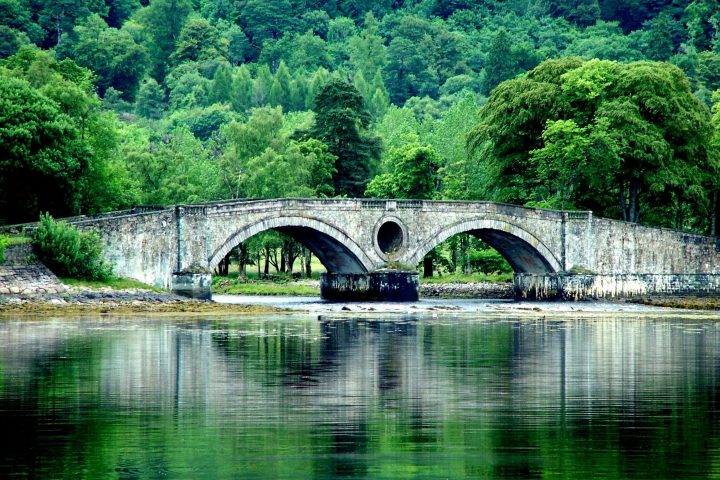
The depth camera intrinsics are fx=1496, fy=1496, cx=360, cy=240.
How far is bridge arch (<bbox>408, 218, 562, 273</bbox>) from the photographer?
244ft

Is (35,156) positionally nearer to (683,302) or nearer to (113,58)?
(683,302)

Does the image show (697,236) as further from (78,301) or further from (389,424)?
(389,424)

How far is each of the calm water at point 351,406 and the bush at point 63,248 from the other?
1321 centimetres

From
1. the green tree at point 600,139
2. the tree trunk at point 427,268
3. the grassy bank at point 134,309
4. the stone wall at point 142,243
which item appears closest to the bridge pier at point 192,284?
the stone wall at point 142,243

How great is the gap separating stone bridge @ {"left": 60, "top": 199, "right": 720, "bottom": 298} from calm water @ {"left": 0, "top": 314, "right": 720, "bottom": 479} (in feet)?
63.8

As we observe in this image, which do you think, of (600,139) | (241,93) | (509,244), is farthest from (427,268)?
(241,93)

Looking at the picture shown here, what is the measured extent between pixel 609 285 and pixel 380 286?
43.5ft

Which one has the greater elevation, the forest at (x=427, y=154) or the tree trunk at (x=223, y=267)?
the forest at (x=427, y=154)

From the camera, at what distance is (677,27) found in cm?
19075

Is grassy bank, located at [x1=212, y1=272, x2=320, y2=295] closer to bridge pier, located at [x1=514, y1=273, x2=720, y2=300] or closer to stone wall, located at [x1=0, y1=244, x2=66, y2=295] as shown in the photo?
bridge pier, located at [x1=514, y1=273, x2=720, y2=300]

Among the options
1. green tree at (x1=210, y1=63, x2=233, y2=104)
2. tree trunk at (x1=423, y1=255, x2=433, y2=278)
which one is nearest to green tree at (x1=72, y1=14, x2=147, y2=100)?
green tree at (x1=210, y1=63, x2=233, y2=104)

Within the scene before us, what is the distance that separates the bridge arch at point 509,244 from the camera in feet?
244

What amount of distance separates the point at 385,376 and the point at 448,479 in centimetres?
1213

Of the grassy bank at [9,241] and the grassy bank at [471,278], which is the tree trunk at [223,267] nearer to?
the grassy bank at [471,278]
